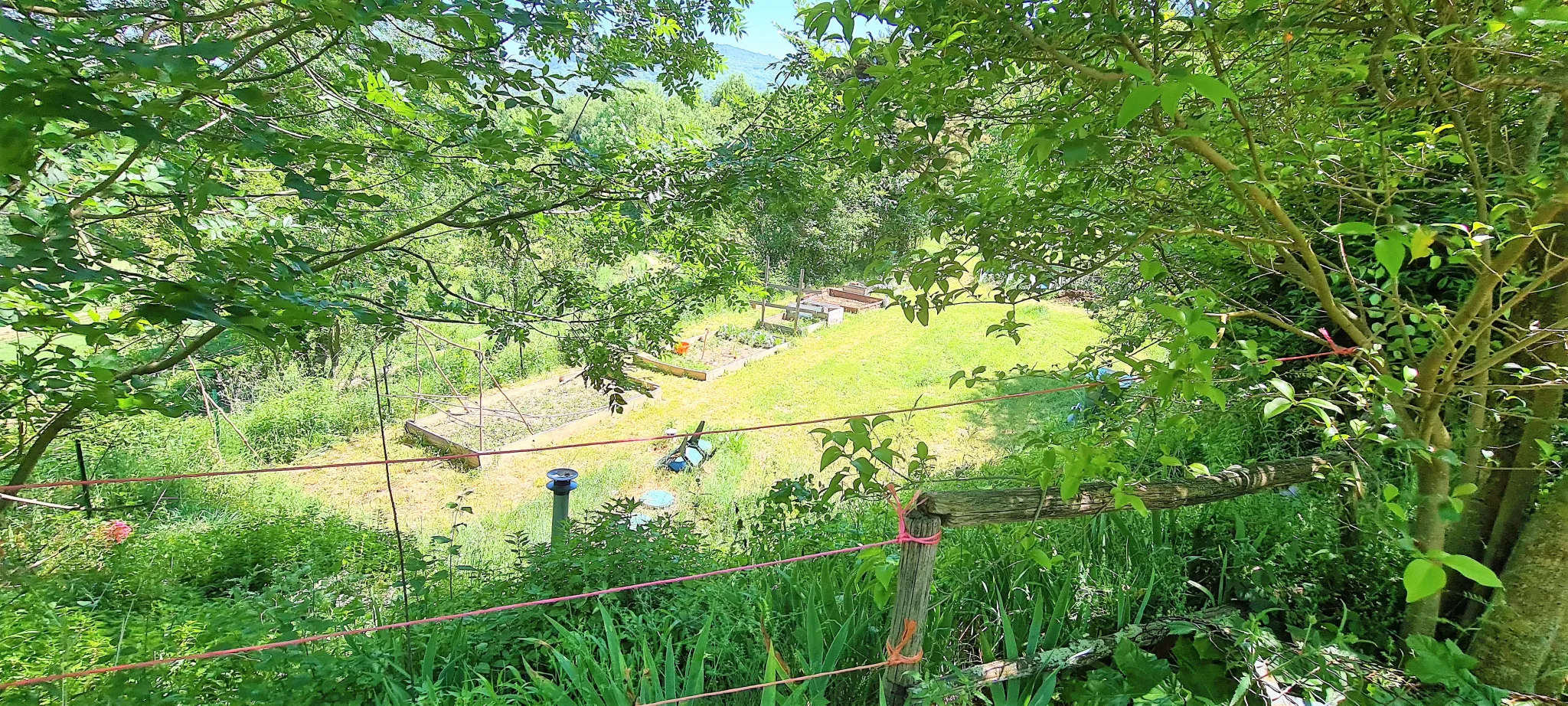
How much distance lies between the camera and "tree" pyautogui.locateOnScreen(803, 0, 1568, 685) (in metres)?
1.22

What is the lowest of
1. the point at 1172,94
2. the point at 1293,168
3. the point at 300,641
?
the point at 300,641

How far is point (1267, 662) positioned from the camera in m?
1.74

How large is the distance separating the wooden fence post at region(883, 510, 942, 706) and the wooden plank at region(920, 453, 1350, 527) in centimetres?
4

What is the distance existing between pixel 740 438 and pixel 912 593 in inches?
290

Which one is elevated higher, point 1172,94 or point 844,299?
point 844,299

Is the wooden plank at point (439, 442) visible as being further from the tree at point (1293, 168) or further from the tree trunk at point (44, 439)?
the tree at point (1293, 168)

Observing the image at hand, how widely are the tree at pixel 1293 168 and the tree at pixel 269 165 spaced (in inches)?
43.6

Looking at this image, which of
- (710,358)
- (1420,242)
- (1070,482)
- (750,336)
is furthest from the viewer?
(750,336)

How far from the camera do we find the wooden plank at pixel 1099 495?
1.59 m

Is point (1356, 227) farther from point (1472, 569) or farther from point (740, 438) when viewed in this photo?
point (740, 438)

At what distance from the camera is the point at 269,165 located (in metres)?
2.68

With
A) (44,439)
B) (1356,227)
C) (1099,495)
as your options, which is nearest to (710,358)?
(44,439)

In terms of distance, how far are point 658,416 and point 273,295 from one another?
8586 millimetres

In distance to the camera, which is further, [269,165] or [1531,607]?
[269,165]
